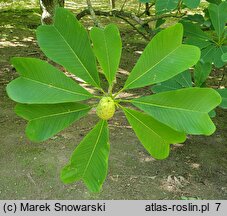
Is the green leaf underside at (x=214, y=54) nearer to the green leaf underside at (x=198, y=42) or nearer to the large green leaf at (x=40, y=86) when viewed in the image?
the green leaf underside at (x=198, y=42)

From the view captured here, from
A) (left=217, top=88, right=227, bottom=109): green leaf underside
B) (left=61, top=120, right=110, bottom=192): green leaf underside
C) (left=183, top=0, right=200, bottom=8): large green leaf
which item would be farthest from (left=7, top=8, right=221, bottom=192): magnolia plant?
(left=183, top=0, right=200, bottom=8): large green leaf

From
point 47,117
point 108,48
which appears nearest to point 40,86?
point 47,117

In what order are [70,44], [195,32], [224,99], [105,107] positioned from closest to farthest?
1. [105,107]
2. [70,44]
3. [224,99]
4. [195,32]

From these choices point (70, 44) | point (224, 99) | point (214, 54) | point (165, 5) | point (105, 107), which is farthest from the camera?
point (214, 54)

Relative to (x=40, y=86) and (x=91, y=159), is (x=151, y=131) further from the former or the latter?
(x=40, y=86)

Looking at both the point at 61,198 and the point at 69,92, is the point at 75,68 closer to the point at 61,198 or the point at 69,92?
the point at 69,92

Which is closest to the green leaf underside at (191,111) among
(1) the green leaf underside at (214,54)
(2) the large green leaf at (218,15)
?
(1) the green leaf underside at (214,54)

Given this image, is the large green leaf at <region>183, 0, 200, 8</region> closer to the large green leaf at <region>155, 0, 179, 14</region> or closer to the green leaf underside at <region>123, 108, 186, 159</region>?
the large green leaf at <region>155, 0, 179, 14</region>

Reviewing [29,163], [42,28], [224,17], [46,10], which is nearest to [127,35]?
[46,10]
